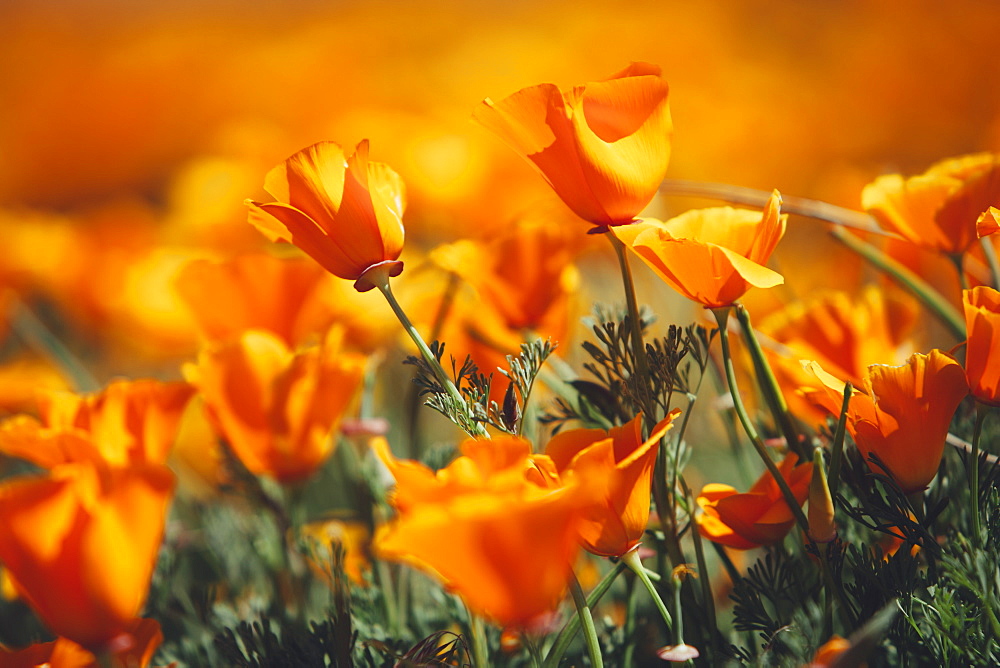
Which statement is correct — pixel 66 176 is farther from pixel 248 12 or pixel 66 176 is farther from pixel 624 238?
pixel 624 238

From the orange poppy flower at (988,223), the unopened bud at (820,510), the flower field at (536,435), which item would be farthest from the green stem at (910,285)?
the unopened bud at (820,510)

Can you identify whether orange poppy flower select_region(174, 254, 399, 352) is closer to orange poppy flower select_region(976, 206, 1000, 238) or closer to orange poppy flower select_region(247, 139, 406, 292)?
orange poppy flower select_region(247, 139, 406, 292)

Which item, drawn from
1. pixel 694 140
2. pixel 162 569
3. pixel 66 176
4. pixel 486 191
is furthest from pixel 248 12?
pixel 162 569

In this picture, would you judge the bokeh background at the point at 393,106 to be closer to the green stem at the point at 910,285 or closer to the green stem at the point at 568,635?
the green stem at the point at 910,285

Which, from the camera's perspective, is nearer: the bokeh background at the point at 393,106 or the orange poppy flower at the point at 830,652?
the orange poppy flower at the point at 830,652

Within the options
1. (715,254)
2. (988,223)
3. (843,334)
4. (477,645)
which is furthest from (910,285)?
(477,645)

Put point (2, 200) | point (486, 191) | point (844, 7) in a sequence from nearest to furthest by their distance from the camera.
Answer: point (486, 191) < point (2, 200) < point (844, 7)

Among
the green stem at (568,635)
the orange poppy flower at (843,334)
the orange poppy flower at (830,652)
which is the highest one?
the orange poppy flower at (843,334)
